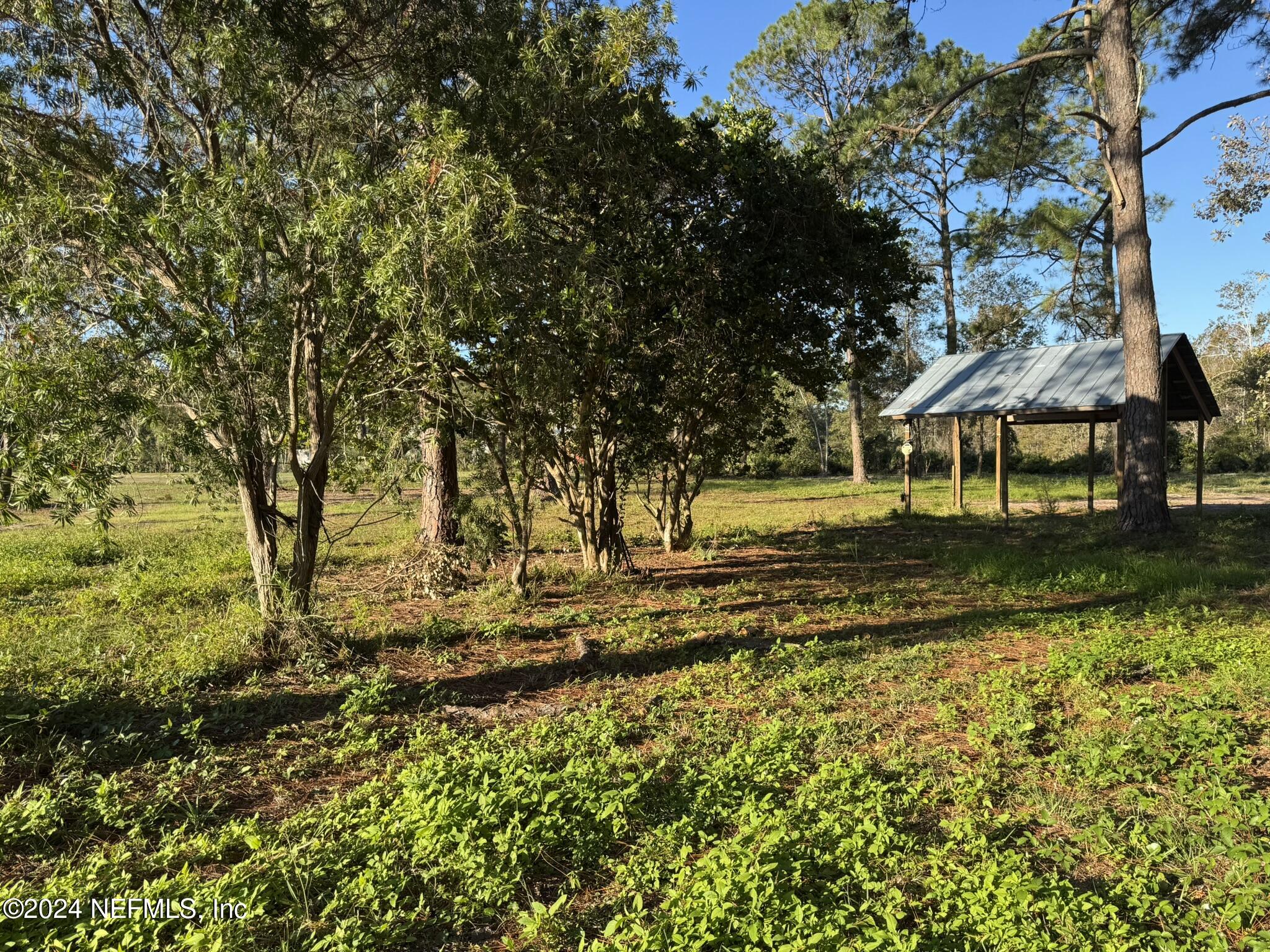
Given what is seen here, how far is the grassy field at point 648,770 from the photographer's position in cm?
280

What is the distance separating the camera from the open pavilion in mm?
14704

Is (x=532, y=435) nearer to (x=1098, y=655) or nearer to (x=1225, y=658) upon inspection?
(x=1098, y=655)

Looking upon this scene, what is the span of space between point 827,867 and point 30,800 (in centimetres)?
390

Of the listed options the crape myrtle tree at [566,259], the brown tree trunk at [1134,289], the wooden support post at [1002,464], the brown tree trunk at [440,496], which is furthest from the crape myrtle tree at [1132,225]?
the brown tree trunk at [440,496]

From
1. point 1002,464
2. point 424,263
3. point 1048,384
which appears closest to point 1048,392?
point 1048,384

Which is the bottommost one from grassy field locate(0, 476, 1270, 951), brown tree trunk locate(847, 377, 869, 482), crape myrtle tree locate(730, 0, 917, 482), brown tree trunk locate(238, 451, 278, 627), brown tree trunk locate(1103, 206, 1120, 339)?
grassy field locate(0, 476, 1270, 951)

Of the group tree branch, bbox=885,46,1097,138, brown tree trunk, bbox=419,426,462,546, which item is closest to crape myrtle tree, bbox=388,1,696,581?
brown tree trunk, bbox=419,426,462,546

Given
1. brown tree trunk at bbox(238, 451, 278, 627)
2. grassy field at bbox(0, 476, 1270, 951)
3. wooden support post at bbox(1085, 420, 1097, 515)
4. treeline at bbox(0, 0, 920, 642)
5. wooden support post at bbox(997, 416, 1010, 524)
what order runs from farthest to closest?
A: 1. wooden support post at bbox(1085, 420, 1097, 515)
2. wooden support post at bbox(997, 416, 1010, 524)
3. brown tree trunk at bbox(238, 451, 278, 627)
4. treeline at bbox(0, 0, 920, 642)
5. grassy field at bbox(0, 476, 1270, 951)

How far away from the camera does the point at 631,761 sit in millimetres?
4105

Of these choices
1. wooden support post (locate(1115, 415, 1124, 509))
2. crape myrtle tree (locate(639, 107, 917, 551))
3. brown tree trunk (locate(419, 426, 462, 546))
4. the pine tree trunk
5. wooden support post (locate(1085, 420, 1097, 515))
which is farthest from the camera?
the pine tree trunk

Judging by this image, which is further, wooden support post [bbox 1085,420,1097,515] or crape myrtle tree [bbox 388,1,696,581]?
wooden support post [bbox 1085,420,1097,515]

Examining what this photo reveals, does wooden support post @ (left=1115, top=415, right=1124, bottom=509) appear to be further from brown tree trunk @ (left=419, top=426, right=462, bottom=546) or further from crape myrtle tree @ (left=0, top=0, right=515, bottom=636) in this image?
crape myrtle tree @ (left=0, top=0, right=515, bottom=636)

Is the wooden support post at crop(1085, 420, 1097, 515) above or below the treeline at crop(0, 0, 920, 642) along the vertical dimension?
below

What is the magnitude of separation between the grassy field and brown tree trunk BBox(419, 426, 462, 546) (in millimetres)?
1636
